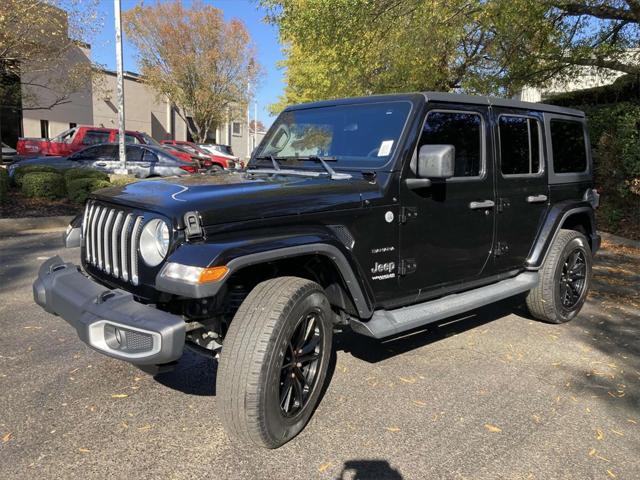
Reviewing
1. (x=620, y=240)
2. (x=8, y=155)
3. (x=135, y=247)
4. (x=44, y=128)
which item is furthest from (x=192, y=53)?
(x=135, y=247)

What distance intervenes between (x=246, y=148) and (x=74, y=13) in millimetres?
47910

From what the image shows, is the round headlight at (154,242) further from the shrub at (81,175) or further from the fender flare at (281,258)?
the shrub at (81,175)

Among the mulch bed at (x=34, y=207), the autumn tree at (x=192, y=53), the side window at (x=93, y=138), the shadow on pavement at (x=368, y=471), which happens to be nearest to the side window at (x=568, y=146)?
the shadow on pavement at (x=368, y=471)

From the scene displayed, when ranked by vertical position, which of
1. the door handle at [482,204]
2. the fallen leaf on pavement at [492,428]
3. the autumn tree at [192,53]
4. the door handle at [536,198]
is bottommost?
the fallen leaf on pavement at [492,428]

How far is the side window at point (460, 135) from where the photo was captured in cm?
368

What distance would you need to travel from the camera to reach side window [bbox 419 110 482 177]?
12.1ft

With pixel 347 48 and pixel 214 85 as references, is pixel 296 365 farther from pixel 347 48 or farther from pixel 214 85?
pixel 214 85

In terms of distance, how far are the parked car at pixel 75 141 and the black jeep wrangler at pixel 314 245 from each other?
1573 centimetres

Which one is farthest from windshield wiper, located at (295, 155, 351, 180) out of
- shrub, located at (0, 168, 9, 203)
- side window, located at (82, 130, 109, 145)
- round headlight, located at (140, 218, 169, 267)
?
side window, located at (82, 130, 109, 145)

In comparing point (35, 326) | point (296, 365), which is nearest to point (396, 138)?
point (296, 365)

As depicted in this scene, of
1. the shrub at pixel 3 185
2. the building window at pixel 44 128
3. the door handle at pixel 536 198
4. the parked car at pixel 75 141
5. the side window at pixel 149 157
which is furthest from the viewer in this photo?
the building window at pixel 44 128

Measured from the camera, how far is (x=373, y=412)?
3264 millimetres

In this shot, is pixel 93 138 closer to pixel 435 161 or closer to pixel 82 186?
pixel 82 186

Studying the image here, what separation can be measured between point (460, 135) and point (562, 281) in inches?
76.5
